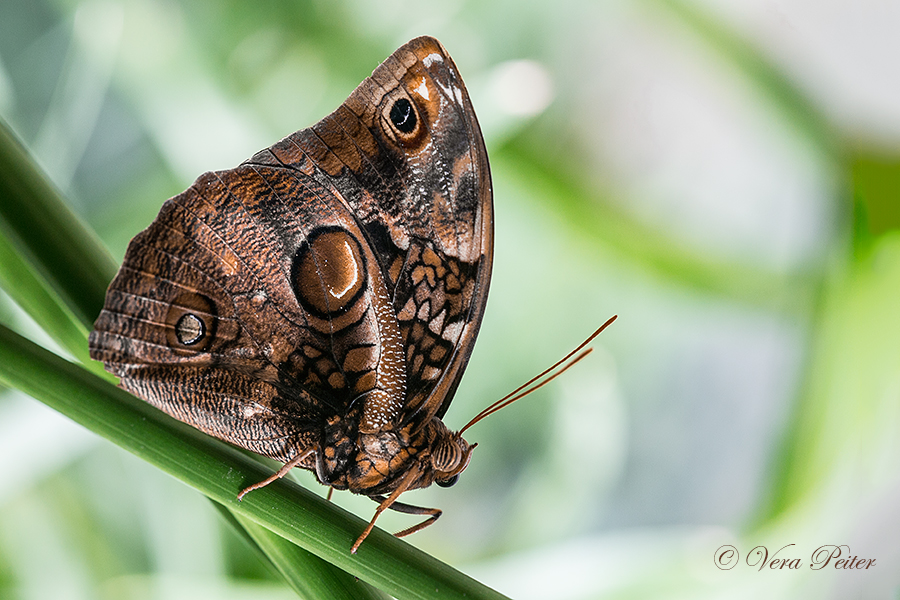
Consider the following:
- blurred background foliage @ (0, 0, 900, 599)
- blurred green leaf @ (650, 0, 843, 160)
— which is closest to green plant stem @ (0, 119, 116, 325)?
blurred background foliage @ (0, 0, 900, 599)

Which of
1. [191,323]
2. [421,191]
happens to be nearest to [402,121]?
[421,191]

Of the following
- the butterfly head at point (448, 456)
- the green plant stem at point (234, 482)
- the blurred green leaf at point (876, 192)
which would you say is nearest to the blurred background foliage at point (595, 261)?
the blurred green leaf at point (876, 192)

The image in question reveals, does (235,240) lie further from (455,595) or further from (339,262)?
(455,595)

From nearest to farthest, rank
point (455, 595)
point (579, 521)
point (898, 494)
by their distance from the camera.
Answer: point (455, 595), point (898, 494), point (579, 521)

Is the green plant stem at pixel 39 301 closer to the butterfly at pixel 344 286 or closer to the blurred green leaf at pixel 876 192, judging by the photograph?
the butterfly at pixel 344 286

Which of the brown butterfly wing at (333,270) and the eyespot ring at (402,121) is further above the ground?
the eyespot ring at (402,121)

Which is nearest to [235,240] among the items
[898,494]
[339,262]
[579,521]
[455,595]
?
[339,262]

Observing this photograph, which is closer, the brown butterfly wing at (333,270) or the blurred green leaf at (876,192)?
the brown butterfly wing at (333,270)

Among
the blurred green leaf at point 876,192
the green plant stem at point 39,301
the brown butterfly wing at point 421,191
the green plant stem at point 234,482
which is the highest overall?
the blurred green leaf at point 876,192
